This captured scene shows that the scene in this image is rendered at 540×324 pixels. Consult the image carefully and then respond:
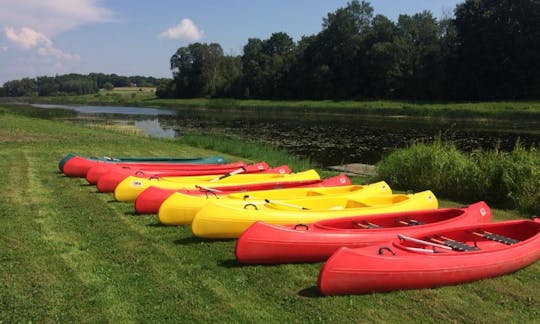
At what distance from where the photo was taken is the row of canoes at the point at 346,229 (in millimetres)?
4402

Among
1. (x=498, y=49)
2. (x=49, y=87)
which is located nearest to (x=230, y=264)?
(x=498, y=49)

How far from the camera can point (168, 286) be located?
14.7ft

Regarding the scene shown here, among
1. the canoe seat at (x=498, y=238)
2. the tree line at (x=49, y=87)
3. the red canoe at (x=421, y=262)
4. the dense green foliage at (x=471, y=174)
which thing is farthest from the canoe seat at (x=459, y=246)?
the tree line at (x=49, y=87)

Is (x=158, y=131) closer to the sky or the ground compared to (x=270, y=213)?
closer to the ground

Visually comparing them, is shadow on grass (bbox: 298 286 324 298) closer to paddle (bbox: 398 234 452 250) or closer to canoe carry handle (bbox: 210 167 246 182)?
paddle (bbox: 398 234 452 250)

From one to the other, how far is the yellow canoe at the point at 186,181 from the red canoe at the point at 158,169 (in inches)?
20.6

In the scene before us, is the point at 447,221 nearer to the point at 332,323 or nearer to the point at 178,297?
the point at 332,323

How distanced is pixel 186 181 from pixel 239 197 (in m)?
1.85

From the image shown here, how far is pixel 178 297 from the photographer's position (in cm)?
426

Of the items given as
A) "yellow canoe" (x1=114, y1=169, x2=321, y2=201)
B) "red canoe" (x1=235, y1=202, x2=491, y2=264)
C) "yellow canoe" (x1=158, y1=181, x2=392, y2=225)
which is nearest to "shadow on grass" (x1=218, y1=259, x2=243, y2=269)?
"red canoe" (x1=235, y1=202, x2=491, y2=264)

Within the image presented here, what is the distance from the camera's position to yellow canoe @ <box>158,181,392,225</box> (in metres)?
6.23

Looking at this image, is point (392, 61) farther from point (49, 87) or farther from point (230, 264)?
point (49, 87)

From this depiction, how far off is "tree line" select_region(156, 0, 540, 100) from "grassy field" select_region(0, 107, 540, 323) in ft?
158

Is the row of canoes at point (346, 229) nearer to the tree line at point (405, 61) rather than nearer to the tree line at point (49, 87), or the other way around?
the tree line at point (405, 61)
